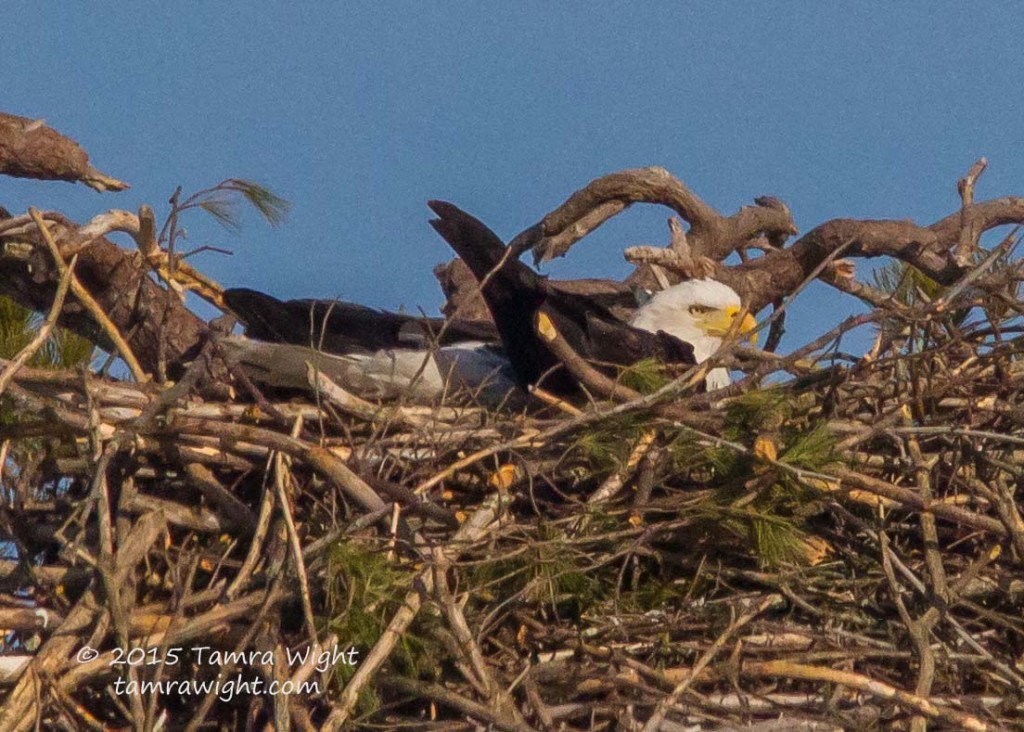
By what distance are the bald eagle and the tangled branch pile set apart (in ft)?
0.75

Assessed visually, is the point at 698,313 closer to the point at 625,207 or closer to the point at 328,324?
the point at 625,207

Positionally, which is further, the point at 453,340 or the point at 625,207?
the point at 625,207

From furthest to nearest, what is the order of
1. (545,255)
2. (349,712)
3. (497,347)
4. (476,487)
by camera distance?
(545,255)
(497,347)
(476,487)
(349,712)

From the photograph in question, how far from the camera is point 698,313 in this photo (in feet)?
17.2

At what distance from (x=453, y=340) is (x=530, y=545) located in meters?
1.46

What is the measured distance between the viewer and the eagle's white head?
5.21 metres

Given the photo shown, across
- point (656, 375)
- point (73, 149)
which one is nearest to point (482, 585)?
point (656, 375)

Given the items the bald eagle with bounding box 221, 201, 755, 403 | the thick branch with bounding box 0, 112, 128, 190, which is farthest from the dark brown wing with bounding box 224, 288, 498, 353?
the thick branch with bounding box 0, 112, 128, 190

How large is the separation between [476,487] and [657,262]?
1.80 meters

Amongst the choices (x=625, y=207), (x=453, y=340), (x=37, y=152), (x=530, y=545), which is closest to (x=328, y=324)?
(x=453, y=340)

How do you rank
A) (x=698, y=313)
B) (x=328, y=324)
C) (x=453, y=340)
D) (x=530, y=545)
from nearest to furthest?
(x=530, y=545) → (x=328, y=324) → (x=453, y=340) → (x=698, y=313)

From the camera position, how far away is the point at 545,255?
536 cm

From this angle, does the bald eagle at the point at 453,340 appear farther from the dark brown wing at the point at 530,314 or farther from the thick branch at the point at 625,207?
the thick branch at the point at 625,207

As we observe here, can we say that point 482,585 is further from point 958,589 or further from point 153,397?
point 958,589
